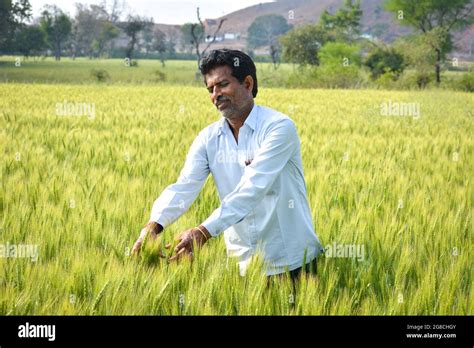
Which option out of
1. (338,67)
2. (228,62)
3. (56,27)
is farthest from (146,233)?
(56,27)

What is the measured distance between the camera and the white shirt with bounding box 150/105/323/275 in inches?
83.6

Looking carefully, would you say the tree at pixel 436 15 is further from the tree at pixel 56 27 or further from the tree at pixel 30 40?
the tree at pixel 56 27

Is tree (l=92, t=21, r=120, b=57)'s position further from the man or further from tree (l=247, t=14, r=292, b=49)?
the man

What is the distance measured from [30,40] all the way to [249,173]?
30932 millimetres

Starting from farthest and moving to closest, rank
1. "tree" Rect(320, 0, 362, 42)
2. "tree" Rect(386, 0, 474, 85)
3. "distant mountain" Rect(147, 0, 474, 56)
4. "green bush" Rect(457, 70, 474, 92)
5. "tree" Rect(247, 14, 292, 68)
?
"tree" Rect(247, 14, 292, 68) < "tree" Rect(320, 0, 362, 42) < "green bush" Rect(457, 70, 474, 92) < "distant mountain" Rect(147, 0, 474, 56) < "tree" Rect(386, 0, 474, 85)

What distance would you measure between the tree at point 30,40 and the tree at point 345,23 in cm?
1867

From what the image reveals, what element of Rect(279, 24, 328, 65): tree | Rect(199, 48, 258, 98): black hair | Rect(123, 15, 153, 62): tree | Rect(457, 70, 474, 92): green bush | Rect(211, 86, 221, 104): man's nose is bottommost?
Rect(211, 86, 221, 104): man's nose

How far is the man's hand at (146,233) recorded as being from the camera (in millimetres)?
1962

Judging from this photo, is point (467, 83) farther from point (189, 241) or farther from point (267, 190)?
point (189, 241)

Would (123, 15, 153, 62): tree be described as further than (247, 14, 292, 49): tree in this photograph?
No

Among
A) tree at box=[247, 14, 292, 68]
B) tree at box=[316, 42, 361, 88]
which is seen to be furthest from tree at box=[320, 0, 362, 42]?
tree at box=[247, 14, 292, 68]

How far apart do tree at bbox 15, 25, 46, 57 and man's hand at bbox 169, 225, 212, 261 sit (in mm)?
26450

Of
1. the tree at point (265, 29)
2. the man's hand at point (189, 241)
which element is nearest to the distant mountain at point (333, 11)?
the tree at point (265, 29)

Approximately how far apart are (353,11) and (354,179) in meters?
36.2
